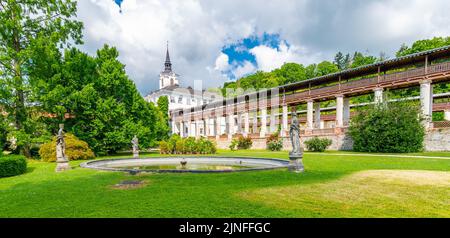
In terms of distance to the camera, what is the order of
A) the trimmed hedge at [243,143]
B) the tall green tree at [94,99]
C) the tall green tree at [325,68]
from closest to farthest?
the tall green tree at [94,99]
the trimmed hedge at [243,143]
the tall green tree at [325,68]

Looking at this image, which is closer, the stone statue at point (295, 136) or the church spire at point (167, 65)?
the stone statue at point (295, 136)

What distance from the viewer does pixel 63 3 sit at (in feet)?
74.0

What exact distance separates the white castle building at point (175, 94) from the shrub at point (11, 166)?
175ft

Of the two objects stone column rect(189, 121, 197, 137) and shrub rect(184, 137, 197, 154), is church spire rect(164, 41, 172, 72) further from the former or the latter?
shrub rect(184, 137, 197, 154)

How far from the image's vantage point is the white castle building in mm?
68125

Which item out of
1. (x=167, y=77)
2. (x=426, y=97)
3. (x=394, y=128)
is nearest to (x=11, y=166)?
(x=394, y=128)

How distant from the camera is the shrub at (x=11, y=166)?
1110 centimetres

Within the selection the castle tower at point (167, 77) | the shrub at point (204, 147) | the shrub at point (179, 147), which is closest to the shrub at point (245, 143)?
the shrub at point (204, 147)

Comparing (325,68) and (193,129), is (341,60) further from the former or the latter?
(193,129)

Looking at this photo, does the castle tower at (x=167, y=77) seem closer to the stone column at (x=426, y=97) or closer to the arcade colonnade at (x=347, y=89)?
the arcade colonnade at (x=347, y=89)

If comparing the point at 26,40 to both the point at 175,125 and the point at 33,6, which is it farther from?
the point at 175,125

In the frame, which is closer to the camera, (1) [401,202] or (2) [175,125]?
(1) [401,202]

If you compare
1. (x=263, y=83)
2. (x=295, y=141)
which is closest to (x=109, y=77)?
(x=295, y=141)

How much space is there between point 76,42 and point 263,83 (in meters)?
47.0
